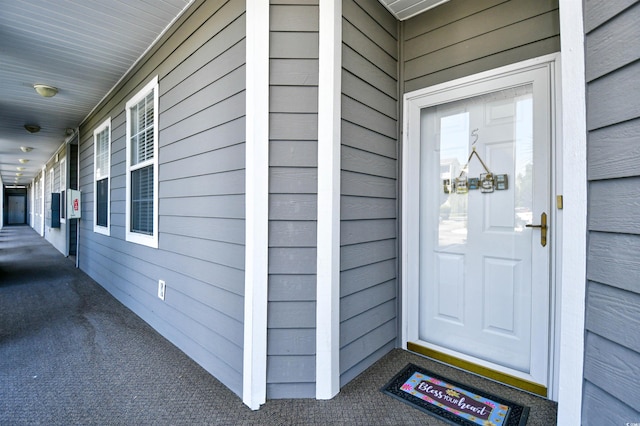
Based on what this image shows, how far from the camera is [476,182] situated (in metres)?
2.10

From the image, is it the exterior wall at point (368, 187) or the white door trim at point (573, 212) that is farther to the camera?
the exterior wall at point (368, 187)

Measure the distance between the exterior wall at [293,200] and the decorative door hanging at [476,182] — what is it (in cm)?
A: 109

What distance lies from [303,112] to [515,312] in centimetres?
181

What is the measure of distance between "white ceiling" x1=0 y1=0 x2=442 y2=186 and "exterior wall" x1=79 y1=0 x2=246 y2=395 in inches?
7.6

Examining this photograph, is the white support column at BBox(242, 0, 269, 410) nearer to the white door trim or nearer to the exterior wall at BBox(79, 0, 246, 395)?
the exterior wall at BBox(79, 0, 246, 395)

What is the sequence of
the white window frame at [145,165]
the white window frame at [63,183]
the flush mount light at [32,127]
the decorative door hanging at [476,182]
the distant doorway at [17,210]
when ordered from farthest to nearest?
the distant doorway at [17,210] → the white window frame at [63,183] → the flush mount light at [32,127] → the white window frame at [145,165] → the decorative door hanging at [476,182]

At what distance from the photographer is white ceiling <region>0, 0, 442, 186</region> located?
2.31 metres

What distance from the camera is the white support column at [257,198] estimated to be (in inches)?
66.9

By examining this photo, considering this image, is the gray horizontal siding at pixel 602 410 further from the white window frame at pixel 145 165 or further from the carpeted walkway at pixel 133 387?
the white window frame at pixel 145 165

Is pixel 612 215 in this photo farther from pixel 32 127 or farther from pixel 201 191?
pixel 32 127

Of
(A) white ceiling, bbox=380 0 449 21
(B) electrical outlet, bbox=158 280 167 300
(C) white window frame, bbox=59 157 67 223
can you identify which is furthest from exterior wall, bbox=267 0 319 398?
(C) white window frame, bbox=59 157 67 223

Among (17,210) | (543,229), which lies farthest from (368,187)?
(17,210)

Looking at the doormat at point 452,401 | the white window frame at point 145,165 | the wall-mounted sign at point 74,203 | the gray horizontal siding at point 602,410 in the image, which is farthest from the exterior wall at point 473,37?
the wall-mounted sign at point 74,203

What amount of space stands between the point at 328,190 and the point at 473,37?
56.9 inches
